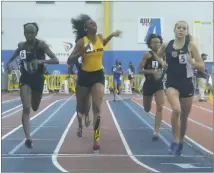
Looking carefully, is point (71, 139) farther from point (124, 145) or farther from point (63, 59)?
point (63, 59)

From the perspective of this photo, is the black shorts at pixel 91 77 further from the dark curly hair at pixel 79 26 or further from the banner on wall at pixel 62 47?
the banner on wall at pixel 62 47

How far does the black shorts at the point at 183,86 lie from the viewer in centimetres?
811

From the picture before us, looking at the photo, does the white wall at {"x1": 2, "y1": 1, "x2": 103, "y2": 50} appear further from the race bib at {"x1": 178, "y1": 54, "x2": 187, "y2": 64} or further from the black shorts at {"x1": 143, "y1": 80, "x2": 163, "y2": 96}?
the race bib at {"x1": 178, "y1": 54, "x2": 187, "y2": 64}

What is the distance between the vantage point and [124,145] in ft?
30.2

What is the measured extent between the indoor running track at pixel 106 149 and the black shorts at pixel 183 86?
0.94 m

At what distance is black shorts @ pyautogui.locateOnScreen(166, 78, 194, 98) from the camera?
811 centimetres

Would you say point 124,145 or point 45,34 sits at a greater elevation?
point 45,34

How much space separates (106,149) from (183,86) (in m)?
1.67

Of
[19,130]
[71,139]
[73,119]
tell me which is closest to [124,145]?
[71,139]

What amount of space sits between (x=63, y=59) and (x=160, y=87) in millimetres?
27065

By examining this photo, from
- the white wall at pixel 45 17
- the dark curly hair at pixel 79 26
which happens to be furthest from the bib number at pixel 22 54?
the white wall at pixel 45 17

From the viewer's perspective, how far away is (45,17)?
37094 mm

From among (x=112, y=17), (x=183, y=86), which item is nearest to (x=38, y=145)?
(x=183, y=86)

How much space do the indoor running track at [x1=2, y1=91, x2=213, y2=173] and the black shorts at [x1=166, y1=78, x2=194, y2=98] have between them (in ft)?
3.10
